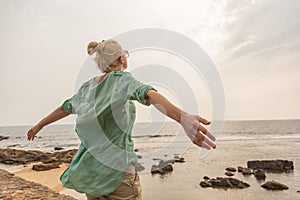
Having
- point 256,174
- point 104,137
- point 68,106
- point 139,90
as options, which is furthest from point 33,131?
point 256,174

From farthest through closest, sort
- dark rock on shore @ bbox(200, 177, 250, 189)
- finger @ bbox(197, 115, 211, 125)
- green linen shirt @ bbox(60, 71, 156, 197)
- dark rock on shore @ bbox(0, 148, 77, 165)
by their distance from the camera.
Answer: dark rock on shore @ bbox(0, 148, 77, 165) → dark rock on shore @ bbox(200, 177, 250, 189) → green linen shirt @ bbox(60, 71, 156, 197) → finger @ bbox(197, 115, 211, 125)

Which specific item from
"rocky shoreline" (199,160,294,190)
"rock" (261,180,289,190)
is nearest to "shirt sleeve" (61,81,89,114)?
"rocky shoreline" (199,160,294,190)

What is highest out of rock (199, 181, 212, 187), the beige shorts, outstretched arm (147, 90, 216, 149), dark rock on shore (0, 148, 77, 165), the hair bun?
the hair bun

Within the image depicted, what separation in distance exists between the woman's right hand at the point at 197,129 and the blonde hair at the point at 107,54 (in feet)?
1.69

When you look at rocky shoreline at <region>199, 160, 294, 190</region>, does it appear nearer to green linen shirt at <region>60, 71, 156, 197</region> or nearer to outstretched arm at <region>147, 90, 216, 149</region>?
green linen shirt at <region>60, 71, 156, 197</region>

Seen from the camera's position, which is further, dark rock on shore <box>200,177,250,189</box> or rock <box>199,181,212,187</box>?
rock <box>199,181,212,187</box>

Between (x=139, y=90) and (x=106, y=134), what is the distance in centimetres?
33

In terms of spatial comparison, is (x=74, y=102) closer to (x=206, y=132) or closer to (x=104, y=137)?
(x=104, y=137)

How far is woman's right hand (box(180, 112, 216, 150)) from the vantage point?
2.94ft

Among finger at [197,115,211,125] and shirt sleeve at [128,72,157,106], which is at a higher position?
shirt sleeve at [128,72,157,106]

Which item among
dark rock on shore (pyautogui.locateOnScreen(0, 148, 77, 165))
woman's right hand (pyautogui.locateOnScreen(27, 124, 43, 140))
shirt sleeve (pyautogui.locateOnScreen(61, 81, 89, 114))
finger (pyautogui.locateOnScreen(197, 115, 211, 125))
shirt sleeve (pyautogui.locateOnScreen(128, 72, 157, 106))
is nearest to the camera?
finger (pyautogui.locateOnScreen(197, 115, 211, 125))

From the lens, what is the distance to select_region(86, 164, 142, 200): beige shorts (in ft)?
4.21

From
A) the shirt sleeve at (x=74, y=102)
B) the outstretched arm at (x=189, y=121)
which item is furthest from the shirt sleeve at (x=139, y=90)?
the shirt sleeve at (x=74, y=102)

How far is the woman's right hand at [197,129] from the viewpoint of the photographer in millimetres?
896
